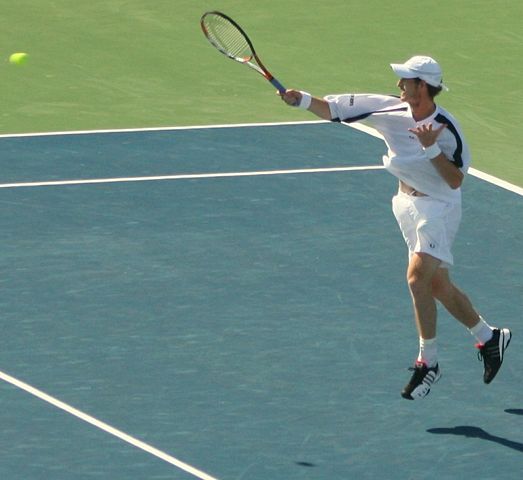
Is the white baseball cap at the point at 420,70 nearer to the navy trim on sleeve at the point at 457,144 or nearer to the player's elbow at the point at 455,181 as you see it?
the navy trim on sleeve at the point at 457,144

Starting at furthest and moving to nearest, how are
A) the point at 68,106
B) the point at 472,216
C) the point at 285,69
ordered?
the point at 285,69 → the point at 68,106 → the point at 472,216

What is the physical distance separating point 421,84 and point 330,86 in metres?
8.48

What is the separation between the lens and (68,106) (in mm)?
20938

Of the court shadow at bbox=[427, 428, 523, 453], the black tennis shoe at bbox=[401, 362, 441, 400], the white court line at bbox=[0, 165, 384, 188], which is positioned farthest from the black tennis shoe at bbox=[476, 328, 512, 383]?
the white court line at bbox=[0, 165, 384, 188]

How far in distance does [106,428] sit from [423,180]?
9.12 ft

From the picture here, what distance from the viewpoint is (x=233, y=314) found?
15.0 meters

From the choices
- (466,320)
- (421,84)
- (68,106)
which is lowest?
(68,106)

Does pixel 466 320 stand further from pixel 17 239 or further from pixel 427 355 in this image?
pixel 17 239

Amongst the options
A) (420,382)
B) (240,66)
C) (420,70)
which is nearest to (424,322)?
(420,382)

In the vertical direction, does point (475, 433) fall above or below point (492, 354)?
below

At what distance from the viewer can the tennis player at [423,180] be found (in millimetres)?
13297

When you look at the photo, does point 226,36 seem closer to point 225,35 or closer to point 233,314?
point 225,35

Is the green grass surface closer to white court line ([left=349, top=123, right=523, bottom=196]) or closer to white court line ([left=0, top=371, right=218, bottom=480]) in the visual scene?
white court line ([left=349, top=123, right=523, bottom=196])

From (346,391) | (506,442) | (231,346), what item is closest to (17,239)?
(231,346)
